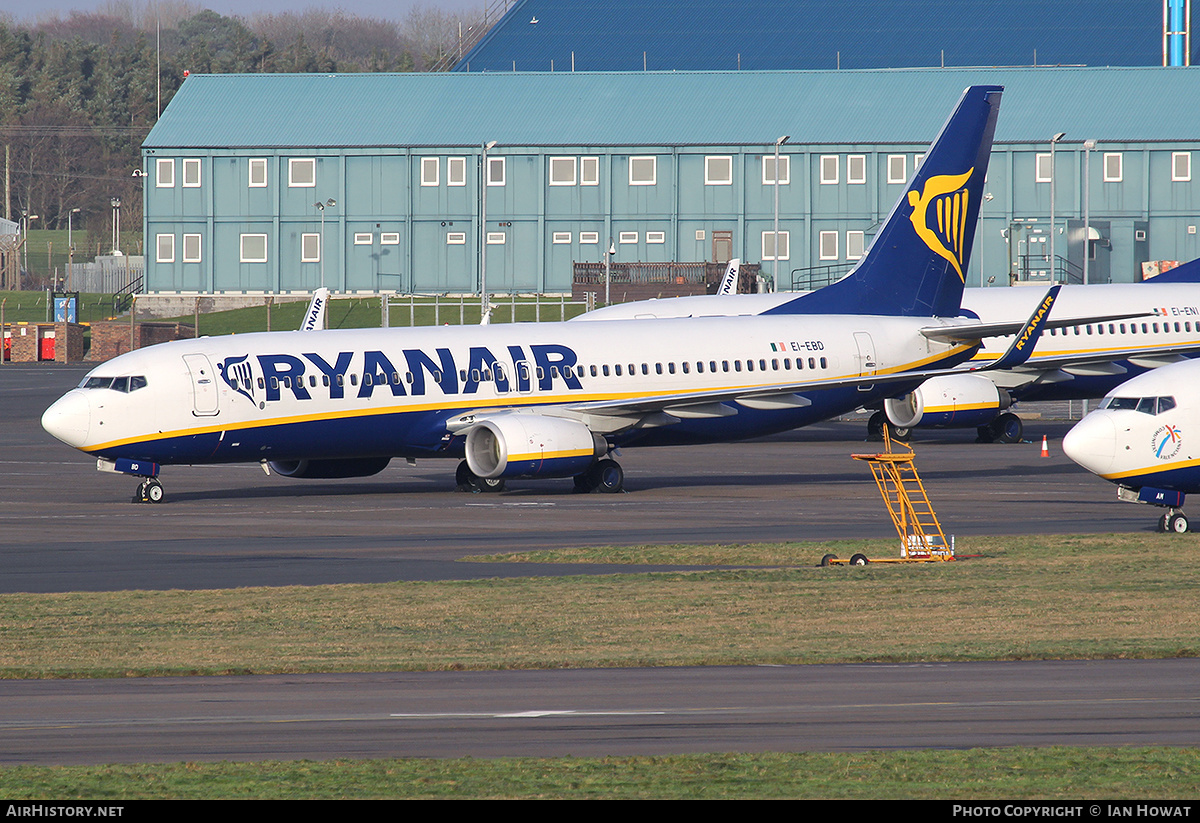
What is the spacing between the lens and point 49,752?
14398 millimetres

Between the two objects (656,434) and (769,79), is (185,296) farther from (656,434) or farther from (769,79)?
(656,434)

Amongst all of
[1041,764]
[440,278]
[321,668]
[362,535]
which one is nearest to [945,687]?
[1041,764]

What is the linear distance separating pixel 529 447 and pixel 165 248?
3270 inches

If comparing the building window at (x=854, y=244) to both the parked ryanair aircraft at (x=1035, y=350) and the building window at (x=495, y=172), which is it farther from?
the parked ryanair aircraft at (x=1035, y=350)

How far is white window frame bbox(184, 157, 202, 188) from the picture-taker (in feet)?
378

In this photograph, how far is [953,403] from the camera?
5425cm

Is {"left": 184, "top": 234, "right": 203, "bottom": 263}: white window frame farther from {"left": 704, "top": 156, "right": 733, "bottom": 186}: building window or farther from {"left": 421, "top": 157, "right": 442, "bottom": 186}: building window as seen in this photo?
{"left": 704, "top": 156, "right": 733, "bottom": 186}: building window

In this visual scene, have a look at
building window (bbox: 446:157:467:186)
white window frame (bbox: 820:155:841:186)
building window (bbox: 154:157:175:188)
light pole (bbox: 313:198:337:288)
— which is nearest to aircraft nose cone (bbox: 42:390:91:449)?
light pole (bbox: 313:198:337:288)

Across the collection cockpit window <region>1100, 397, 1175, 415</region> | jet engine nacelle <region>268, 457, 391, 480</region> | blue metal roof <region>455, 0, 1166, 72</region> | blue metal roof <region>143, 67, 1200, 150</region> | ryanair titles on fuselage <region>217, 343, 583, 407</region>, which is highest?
blue metal roof <region>455, 0, 1166, 72</region>

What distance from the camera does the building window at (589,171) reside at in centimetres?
11131

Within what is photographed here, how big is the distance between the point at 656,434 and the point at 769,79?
74.8 meters

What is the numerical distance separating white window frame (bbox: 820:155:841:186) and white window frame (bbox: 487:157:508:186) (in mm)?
20632

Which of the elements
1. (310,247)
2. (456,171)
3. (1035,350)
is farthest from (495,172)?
(1035,350)

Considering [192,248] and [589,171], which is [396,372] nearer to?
[589,171]
